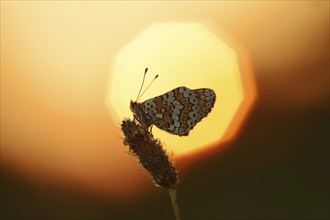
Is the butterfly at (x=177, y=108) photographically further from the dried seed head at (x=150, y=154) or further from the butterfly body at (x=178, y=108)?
the dried seed head at (x=150, y=154)

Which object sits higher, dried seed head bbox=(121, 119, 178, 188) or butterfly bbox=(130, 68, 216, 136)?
butterfly bbox=(130, 68, 216, 136)

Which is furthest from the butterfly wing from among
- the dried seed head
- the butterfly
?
the dried seed head

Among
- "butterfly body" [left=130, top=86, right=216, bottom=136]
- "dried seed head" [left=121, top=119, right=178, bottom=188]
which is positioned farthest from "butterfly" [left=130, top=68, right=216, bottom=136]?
"dried seed head" [left=121, top=119, right=178, bottom=188]

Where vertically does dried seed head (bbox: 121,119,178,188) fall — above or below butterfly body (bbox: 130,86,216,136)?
below

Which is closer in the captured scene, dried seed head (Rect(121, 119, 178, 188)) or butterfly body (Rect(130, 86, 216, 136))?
dried seed head (Rect(121, 119, 178, 188))

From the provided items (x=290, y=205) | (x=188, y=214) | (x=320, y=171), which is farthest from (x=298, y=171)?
(x=188, y=214)

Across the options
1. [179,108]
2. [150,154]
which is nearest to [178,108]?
[179,108]

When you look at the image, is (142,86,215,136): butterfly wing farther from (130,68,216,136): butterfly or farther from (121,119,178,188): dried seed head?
(121,119,178,188): dried seed head
